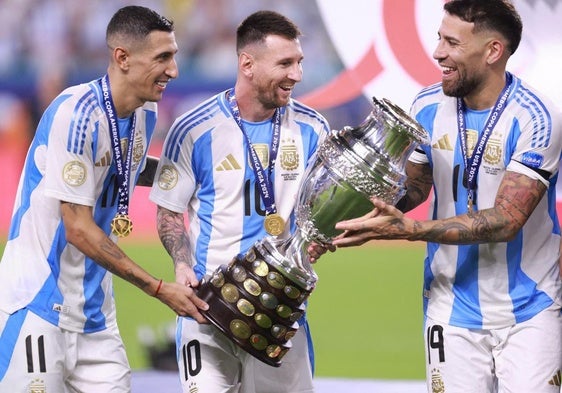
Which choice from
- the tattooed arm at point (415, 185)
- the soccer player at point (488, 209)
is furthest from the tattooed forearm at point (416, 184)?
the soccer player at point (488, 209)

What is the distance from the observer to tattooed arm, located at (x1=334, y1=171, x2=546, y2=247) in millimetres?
4543

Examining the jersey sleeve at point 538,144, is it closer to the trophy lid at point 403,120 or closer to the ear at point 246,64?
the trophy lid at point 403,120

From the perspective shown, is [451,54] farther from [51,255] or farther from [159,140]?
[159,140]

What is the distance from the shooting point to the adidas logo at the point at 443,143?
16.1ft

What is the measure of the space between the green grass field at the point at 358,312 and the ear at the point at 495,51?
3.01m

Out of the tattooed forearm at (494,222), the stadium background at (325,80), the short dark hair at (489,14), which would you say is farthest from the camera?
the stadium background at (325,80)

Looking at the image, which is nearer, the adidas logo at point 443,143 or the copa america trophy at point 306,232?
the copa america trophy at point 306,232

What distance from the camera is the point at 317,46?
25.6 ft

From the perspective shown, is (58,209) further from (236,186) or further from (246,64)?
(246,64)

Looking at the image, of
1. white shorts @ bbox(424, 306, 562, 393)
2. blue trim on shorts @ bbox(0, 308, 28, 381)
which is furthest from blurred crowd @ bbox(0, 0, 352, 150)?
blue trim on shorts @ bbox(0, 308, 28, 381)

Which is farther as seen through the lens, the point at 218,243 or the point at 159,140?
the point at 159,140

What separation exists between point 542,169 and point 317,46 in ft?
10.8

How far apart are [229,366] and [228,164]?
0.80 metres

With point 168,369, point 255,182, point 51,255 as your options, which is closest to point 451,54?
point 255,182
